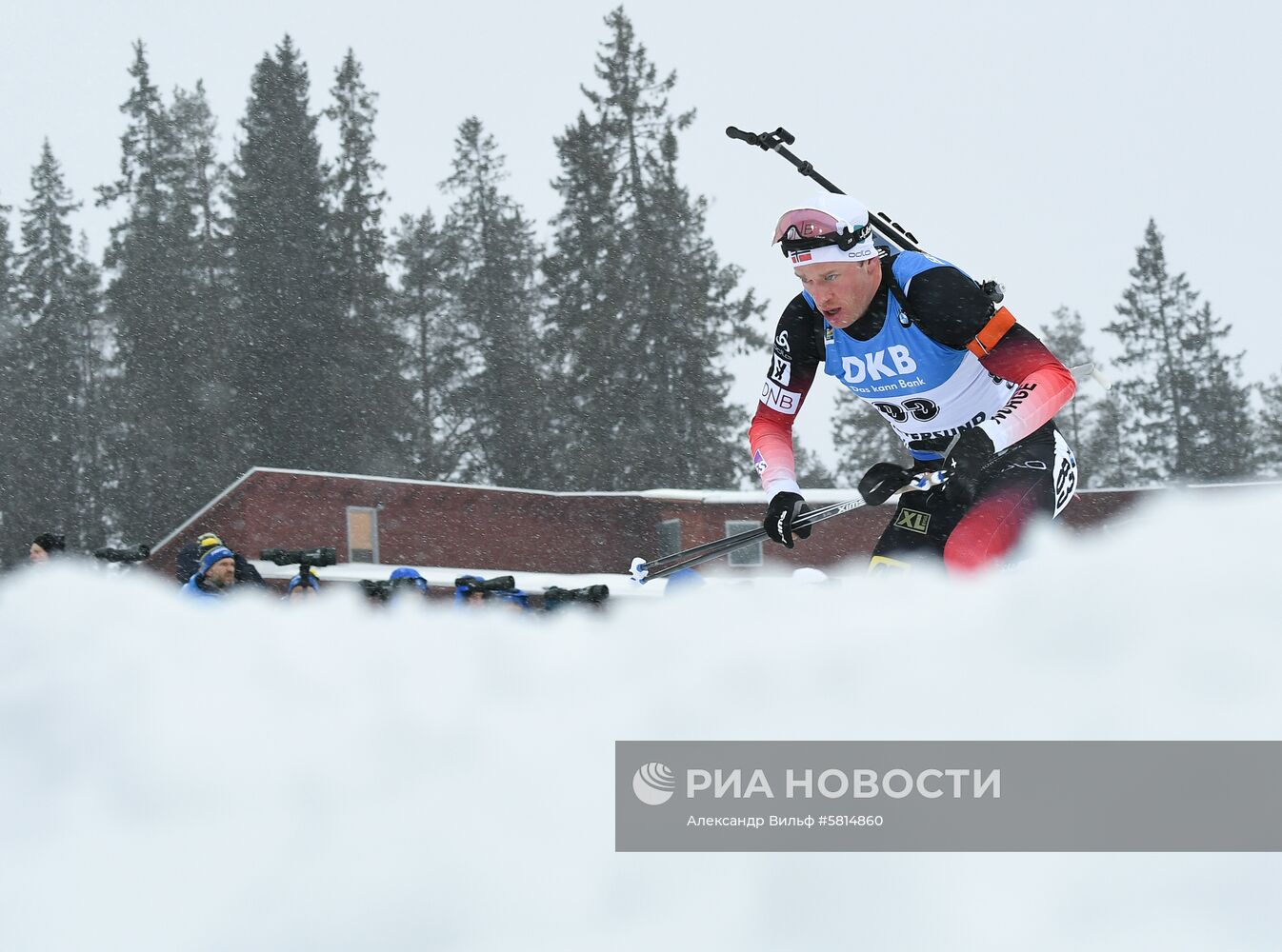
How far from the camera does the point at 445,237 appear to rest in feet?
139

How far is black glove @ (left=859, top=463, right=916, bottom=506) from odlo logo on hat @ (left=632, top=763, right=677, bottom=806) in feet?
6.55

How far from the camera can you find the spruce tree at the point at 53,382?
3612 cm

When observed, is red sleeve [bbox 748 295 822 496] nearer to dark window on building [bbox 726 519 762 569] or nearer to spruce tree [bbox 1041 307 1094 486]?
dark window on building [bbox 726 519 762 569]

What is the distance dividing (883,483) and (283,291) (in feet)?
113

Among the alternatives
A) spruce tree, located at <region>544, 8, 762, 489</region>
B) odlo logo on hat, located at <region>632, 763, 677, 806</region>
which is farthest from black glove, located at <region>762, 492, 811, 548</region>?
spruce tree, located at <region>544, 8, 762, 489</region>

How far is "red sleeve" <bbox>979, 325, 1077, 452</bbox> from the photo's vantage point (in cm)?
379

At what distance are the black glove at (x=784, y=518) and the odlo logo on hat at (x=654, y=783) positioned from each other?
1.95 meters

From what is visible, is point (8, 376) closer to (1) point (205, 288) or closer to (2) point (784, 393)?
(1) point (205, 288)

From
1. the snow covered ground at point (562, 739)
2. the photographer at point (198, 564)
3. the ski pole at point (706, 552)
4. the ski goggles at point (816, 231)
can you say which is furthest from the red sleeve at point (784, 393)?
the photographer at point (198, 564)

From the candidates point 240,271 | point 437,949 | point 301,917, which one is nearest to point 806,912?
point 437,949

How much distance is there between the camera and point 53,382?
3947 centimetres

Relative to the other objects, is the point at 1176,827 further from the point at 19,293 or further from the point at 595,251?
the point at 19,293

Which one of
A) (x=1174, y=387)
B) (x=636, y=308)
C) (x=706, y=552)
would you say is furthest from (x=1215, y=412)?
(x=706, y=552)

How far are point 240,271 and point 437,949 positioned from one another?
37.3 metres
